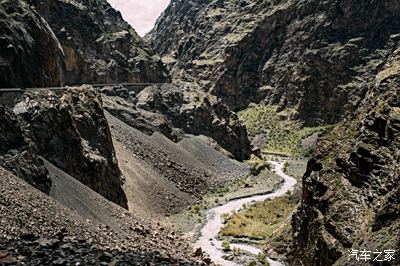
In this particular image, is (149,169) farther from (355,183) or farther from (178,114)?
(355,183)

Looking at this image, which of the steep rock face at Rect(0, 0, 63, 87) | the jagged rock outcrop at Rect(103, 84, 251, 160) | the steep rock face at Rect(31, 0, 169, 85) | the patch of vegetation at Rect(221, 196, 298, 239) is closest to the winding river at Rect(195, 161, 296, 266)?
the patch of vegetation at Rect(221, 196, 298, 239)

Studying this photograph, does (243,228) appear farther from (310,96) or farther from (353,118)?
(310,96)

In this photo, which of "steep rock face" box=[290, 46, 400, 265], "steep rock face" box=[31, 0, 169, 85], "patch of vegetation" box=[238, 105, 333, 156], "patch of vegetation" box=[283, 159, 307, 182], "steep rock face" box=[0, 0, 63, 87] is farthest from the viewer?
"patch of vegetation" box=[238, 105, 333, 156]

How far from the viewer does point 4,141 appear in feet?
101

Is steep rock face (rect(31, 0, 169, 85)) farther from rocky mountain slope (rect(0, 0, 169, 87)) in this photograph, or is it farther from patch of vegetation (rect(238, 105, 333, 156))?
patch of vegetation (rect(238, 105, 333, 156))

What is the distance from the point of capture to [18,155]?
31.1m

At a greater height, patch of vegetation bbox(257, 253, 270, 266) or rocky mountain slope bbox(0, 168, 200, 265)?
patch of vegetation bbox(257, 253, 270, 266)

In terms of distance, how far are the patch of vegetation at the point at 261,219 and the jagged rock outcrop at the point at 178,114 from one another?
89.3 ft

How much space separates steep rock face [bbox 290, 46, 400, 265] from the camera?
71.9ft

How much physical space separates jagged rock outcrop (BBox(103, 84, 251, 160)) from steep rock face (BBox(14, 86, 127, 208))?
2584 cm

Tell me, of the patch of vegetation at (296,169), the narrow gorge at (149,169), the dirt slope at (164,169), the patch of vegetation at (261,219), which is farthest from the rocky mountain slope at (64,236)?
the patch of vegetation at (296,169)

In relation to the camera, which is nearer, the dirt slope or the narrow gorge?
the narrow gorge

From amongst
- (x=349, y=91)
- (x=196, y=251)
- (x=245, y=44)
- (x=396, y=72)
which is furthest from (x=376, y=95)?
(x=245, y=44)

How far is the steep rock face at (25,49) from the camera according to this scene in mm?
38781
